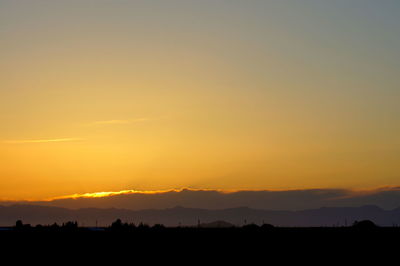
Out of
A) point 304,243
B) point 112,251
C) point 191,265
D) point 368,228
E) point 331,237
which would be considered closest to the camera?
point 191,265

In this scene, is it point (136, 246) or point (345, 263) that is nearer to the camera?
point (345, 263)

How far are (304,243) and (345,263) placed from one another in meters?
23.4

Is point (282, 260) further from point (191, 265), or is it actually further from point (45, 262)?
point (45, 262)

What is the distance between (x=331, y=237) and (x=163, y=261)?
143ft

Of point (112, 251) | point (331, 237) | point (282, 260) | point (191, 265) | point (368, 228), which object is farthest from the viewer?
point (368, 228)

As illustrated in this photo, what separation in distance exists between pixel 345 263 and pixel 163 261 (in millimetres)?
20369

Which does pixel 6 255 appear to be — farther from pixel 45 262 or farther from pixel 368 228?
pixel 368 228

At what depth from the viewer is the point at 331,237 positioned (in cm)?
11012

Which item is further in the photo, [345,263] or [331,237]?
[331,237]

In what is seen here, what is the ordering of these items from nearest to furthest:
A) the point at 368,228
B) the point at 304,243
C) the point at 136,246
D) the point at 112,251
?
the point at 112,251, the point at 136,246, the point at 304,243, the point at 368,228

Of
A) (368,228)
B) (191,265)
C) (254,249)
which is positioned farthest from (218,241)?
(368,228)

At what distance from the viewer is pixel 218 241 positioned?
327ft

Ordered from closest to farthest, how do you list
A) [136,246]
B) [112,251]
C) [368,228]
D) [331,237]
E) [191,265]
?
1. [191,265]
2. [112,251]
3. [136,246]
4. [331,237]
5. [368,228]

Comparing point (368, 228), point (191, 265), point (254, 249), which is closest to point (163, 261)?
point (191, 265)
